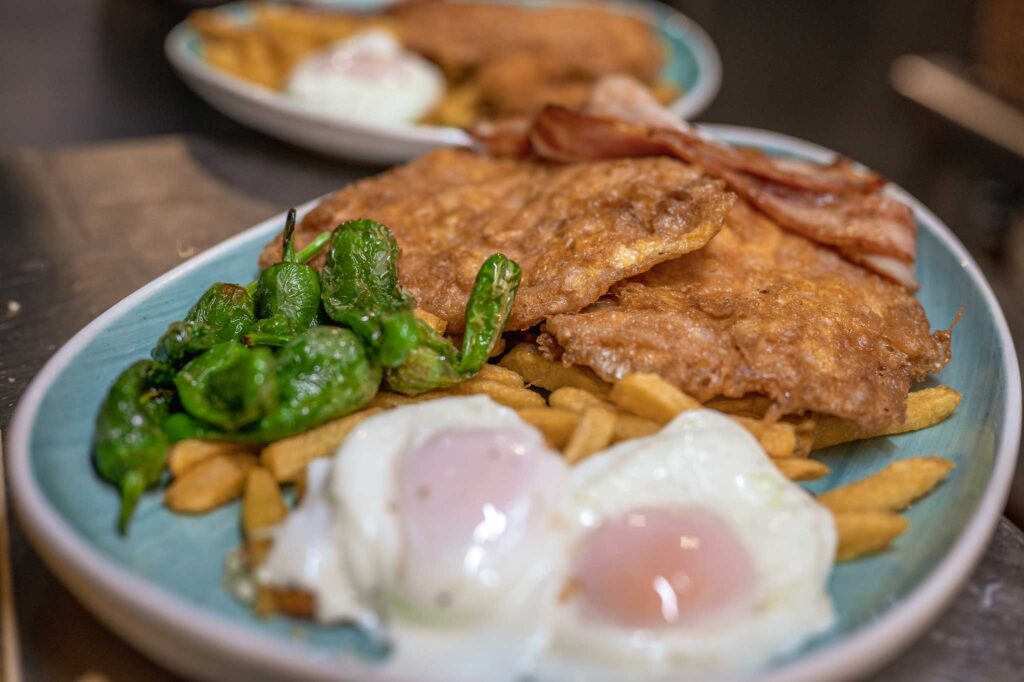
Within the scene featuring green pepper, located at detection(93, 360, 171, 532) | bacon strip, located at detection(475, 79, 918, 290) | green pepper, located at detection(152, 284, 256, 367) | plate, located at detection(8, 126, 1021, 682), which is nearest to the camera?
plate, located at detection(8, 126, 1021, 682)

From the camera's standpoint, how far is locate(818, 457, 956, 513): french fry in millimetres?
2469

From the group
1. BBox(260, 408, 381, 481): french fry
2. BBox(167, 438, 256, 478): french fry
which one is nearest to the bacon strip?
BBox(260, 408, 381, 481): french fry

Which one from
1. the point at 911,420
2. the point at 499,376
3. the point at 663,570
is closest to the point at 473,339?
the point at 499,376

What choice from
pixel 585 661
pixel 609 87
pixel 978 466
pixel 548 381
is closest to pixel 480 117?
pixel 609 87

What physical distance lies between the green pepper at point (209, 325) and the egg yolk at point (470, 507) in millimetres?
858

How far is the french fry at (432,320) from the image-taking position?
9.65 ft

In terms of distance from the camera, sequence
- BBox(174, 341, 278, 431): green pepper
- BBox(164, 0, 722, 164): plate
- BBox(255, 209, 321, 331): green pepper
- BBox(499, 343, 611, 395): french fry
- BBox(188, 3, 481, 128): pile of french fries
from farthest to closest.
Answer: BBox(188, 3, 481, 128): pile of french fries, BBox(164, 0, 722, 164): plate, BBox(255, 209, 321, 331): green pepper, BBox(499, 343, 611, 395): french fry, BBox(174, 341, 278, 431): green pepper

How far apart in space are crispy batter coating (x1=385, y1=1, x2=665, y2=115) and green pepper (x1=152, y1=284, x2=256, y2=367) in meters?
3.14

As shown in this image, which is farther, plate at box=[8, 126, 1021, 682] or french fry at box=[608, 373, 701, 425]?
french fry at box=[608, 373, 701, 425]

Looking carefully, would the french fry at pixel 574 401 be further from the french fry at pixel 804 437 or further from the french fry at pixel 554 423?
the french fry at pixel 804 437

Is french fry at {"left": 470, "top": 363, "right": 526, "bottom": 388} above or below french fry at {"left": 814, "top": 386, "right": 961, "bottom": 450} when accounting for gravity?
below

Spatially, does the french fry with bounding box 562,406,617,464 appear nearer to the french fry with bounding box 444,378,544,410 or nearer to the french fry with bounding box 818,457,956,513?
the french fry with bounding box 444,378,544,410

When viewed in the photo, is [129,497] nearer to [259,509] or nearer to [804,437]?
[259,509]

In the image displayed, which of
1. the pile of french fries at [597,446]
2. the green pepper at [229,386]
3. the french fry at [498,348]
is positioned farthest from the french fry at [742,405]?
the green pepper at [229,386]
